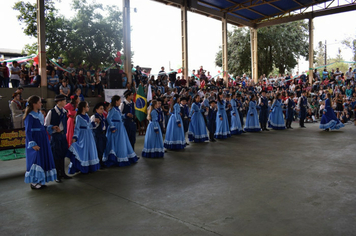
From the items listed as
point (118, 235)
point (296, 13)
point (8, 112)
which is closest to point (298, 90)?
point (296, 13)

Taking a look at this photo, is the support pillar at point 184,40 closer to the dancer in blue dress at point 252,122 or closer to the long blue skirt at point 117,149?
the dancer in blue dress at point 252,122

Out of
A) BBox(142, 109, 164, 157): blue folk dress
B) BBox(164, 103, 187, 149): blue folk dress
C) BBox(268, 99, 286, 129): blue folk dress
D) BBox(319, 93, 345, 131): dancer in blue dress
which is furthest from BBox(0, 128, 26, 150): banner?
BBox(319, 93, 345, 131): dancer in blue dress

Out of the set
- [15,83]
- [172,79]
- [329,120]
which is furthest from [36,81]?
[329,120]

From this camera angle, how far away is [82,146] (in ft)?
19.4

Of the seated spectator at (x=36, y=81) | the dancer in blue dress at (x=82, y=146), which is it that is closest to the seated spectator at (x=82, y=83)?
the seated spectator at (x=36, y=81)

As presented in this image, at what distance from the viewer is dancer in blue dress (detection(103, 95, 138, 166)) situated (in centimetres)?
671

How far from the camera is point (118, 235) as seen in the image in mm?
3262

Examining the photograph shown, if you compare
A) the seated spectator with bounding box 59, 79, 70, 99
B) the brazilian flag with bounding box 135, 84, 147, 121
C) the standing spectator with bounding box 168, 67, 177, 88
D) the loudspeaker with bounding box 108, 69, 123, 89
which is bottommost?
the brazilian flag with bounding box 135, 84, 147, 121

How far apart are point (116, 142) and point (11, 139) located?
255 centimetres

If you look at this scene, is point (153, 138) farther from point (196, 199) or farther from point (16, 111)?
point (16, 111)

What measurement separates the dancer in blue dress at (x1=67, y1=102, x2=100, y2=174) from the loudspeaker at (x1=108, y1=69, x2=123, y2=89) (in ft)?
24.1

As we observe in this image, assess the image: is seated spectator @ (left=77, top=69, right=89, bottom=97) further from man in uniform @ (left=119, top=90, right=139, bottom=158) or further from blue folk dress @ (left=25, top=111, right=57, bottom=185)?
blue folk dress @ (left=25, top=111, right=57, bottom=185)

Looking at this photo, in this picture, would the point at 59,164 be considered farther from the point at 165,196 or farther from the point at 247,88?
the point at 247,88

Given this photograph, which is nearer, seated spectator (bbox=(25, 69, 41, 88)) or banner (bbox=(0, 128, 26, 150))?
banner (bbox=(0, 128, 26, 150))
